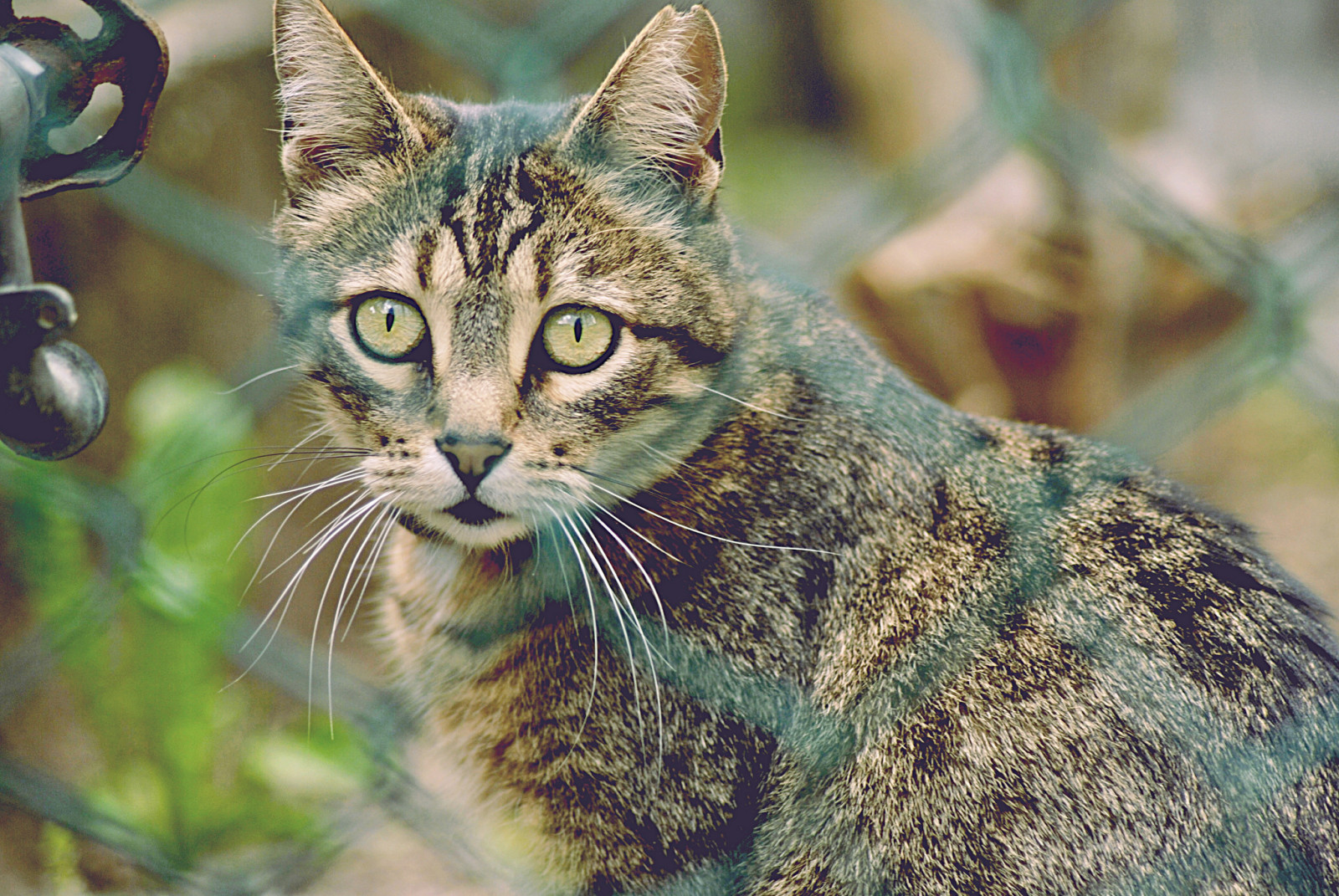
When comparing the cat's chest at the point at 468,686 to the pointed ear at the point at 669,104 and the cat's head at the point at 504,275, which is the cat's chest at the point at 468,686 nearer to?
the cat's head at the point at 504,275

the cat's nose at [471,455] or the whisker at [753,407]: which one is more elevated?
the whisker at [753,407]

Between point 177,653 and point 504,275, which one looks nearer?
point 504,275

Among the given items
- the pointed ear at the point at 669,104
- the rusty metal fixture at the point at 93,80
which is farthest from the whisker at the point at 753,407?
the rusty metal fixture at the point at 93,80

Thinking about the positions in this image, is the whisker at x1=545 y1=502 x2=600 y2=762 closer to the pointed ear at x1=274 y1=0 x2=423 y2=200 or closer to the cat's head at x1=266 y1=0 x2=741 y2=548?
the cat's head at x1=266 y1=0 x2=741 y2=548

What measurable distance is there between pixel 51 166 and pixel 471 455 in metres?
0.52

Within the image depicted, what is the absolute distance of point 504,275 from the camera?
1.37 metres

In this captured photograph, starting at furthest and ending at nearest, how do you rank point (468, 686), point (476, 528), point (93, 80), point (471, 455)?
point (468, 686) < point (476, 528) < point (471, 455) < point (93, 80)

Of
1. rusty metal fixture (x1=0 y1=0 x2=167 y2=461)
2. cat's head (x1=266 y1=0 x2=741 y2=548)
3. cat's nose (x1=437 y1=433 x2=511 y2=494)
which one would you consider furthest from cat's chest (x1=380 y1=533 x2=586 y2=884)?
rusty metal fixture (x1=0 y1=0 x2=167 y2=461)

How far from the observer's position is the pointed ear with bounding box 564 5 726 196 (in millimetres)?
1338

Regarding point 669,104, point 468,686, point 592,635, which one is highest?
point 669,104

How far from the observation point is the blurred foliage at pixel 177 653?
2139mm

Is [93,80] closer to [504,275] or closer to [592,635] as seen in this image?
[504,275]

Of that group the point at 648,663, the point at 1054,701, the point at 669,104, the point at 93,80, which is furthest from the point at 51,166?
the point at 1054,701

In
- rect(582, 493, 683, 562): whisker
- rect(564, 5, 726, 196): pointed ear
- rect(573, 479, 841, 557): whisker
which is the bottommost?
rect(582, 493, 683, 562): whisker
